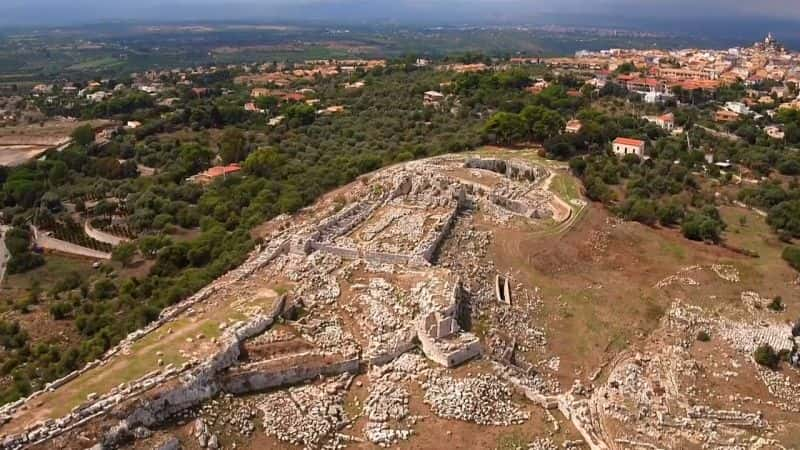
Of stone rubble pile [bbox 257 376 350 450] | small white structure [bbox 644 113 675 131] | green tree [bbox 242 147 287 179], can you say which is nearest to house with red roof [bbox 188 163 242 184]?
green tree [bbox 242 147 287 179]

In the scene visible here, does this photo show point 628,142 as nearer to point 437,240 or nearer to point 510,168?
point 510,168

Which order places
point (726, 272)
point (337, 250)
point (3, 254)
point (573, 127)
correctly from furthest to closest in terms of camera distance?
1. point (573, 127)
2. point (3, 254)
3. point (726, 272)
4. point (337, 250)

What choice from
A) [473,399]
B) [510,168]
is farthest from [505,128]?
[473,399]

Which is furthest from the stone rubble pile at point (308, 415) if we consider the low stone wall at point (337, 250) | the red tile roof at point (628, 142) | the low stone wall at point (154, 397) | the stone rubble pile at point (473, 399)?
the red tile roof at point (628, 142)

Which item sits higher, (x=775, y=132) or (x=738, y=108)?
(x=738, y=108)

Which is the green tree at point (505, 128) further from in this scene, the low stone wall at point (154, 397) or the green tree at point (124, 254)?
the low stone wall at point (154, 397)

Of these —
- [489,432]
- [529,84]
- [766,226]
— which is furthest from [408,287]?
[529,84]
